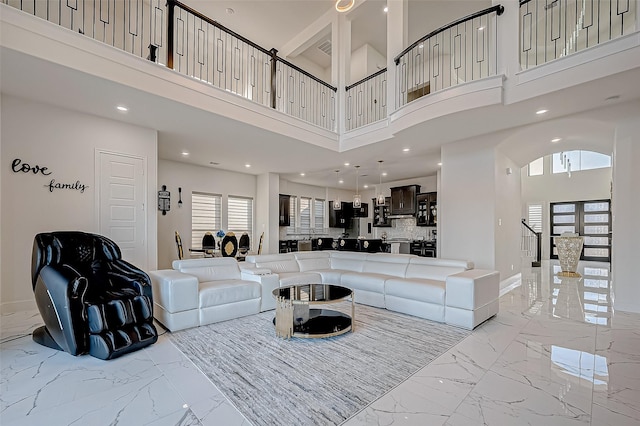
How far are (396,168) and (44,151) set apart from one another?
292 inches

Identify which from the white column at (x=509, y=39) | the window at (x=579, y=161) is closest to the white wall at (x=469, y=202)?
the white column at (x=509, y=39)

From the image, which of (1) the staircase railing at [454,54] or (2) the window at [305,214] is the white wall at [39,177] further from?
(2) the window at [305,214]

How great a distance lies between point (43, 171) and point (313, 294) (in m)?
4.21

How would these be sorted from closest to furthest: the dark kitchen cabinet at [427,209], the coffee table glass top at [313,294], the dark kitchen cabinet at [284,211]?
1. the coffee table glass top at [313,294]
2. the dark kitchen cabinet at [427,209]
3. the dark kitchen cabinet at [284,211]

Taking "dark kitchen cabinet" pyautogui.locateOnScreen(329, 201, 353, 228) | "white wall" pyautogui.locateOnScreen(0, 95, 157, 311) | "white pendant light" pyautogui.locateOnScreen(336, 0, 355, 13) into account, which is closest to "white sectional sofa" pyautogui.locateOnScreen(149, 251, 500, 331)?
"white wall" pyautogui.locateOnScreen(0, 95, 157, 311)

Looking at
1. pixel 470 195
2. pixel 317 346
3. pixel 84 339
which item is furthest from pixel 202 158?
pixel 470 195

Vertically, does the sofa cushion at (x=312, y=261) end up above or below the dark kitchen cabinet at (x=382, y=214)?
below

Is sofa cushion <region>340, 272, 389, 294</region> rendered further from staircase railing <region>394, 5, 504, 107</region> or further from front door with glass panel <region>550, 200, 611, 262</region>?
front door with glass panel <region>550, 200, 611, 262</region>

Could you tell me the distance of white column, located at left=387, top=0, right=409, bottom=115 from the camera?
4.95 metres

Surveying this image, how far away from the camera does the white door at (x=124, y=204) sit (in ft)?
14.7

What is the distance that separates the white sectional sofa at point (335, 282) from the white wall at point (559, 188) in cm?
751

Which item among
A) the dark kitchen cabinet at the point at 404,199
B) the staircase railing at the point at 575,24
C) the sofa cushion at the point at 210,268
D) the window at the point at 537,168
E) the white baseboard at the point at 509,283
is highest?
the staircase railing at the point at 575,24

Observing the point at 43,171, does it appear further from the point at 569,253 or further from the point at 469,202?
the point at 569,253

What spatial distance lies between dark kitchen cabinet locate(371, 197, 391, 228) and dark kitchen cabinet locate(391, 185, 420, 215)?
0.31 m
